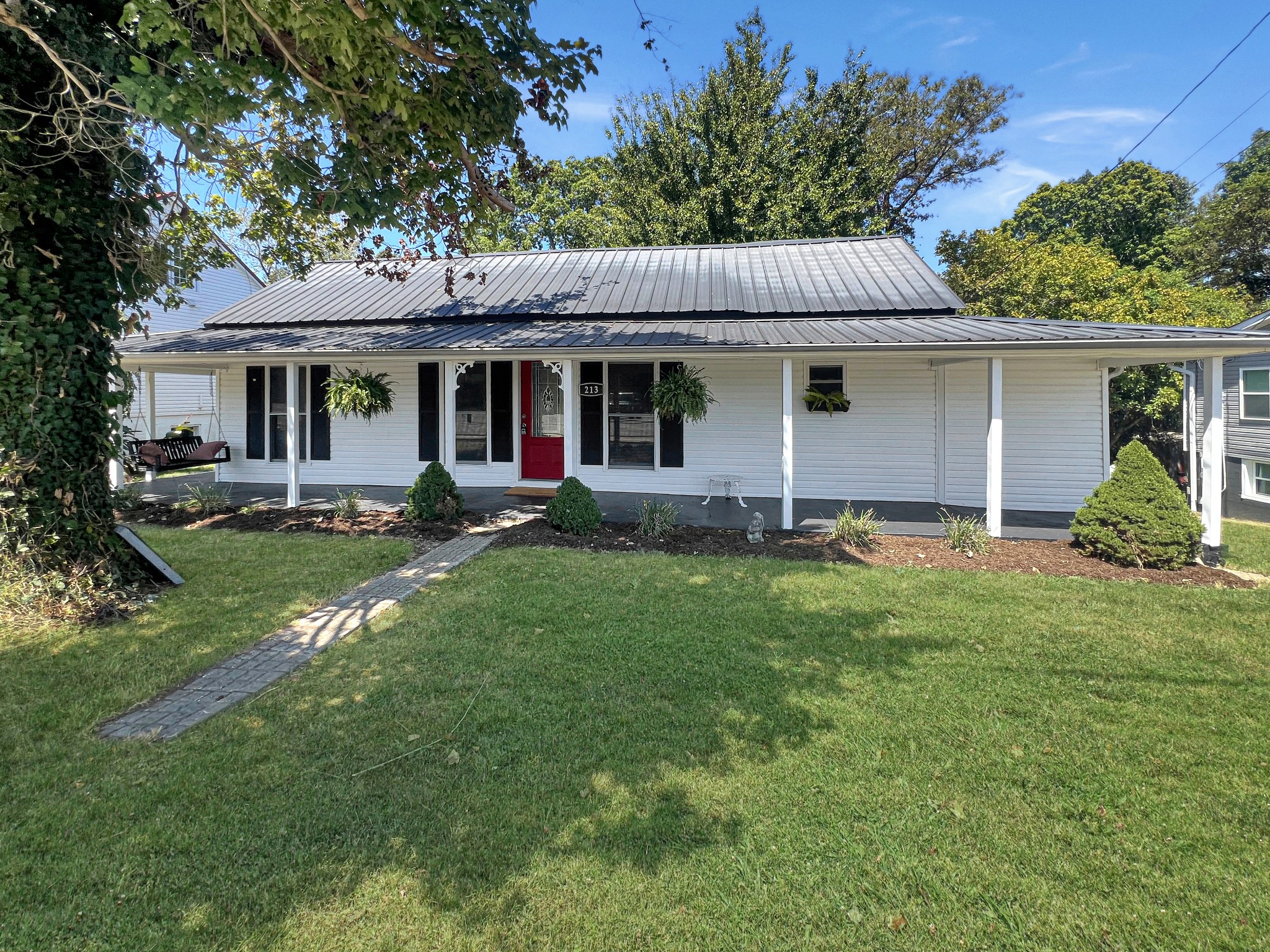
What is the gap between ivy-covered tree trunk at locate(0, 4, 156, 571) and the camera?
193 inches

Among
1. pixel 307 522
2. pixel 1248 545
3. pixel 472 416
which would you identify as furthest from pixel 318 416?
pixel 1248 545

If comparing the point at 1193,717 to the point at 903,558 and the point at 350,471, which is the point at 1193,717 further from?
the point at 350,471

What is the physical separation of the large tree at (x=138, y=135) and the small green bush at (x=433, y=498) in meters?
3.48

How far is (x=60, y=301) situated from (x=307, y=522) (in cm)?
420

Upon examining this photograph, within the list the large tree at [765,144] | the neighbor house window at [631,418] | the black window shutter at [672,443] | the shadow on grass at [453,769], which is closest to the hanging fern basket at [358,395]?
the neighbor house window at [631,418]

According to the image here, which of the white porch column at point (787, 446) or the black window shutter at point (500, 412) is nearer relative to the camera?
the white porch column at point (787, 446)

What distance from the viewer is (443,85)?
5215 mm

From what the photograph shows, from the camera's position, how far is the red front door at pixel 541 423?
1119 centimetres

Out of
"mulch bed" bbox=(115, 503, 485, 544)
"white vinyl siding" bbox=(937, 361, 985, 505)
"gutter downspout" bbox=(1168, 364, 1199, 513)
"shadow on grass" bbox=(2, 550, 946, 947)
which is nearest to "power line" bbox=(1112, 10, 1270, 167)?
"gutter downspout" bbox=(1168, 364, 1199, 513)

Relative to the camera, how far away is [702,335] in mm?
9055

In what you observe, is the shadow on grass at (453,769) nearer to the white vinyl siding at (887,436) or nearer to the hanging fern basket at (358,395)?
the white vinyl siding at (887,436)

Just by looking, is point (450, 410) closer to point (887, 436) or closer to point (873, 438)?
point (873, 438)

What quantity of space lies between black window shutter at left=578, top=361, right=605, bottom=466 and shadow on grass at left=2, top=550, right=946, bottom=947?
19.9 feet

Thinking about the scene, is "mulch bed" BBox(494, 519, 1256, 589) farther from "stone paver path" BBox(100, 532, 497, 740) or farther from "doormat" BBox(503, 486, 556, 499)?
"doormat" BBox(503, 486, 556, 499)
